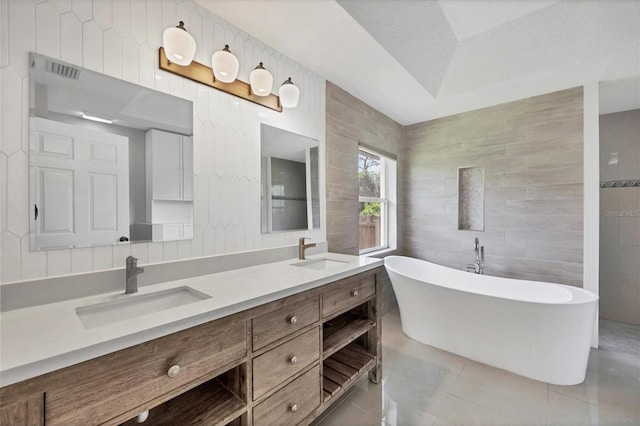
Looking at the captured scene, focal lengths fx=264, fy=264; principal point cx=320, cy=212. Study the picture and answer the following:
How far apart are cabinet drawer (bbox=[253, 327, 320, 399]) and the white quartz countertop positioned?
0.84 feet

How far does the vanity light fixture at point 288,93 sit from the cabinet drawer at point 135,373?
1.47m

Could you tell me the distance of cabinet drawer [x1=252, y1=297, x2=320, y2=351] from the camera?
44.4 inches

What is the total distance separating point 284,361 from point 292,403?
0.23 metres

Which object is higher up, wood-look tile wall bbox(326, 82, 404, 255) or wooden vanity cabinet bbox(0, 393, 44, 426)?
wood-look tile wall bbox(326, 82, 404, 255)

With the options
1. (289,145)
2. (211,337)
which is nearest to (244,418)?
(211,337)

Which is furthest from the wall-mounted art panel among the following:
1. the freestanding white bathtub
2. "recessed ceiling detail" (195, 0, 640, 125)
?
"recessed ceiling detail" (195, 0, 640, 125)

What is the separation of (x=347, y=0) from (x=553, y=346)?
8.73 feet

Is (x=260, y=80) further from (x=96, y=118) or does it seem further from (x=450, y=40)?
(x=450, y=40)

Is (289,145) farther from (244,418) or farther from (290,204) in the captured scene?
(244,418)

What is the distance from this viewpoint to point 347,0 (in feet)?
4.90

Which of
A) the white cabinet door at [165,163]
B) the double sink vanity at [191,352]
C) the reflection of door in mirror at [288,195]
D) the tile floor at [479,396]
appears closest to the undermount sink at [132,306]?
the double sink vanity at [191,352]

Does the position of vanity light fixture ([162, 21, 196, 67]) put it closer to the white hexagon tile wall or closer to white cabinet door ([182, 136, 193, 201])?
the white hexagon tile wall

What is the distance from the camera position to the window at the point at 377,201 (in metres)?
A: 3.16

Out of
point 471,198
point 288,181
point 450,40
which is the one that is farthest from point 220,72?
point 471,198
